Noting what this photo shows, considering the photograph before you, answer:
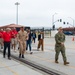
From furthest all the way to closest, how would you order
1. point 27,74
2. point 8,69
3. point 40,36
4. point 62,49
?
point 40,36 < point 62,49 < point 8,69 < point 27,74

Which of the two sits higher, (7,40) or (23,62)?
(7,40)

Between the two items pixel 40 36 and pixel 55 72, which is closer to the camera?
pixel 55 72

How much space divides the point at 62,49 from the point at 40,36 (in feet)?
31.5

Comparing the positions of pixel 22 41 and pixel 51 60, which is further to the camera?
pixel 22 41

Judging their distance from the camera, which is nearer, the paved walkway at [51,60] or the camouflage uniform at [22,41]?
the paved walkway at [51,60]

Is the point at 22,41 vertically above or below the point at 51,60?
above

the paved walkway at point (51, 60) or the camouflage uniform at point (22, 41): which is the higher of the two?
the camouflage uniform at point (22, 41)

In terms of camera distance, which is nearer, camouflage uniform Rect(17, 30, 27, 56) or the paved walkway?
the paved walkway

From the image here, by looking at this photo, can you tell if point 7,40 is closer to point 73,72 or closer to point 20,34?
point 20,34

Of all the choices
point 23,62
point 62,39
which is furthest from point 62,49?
point 23,62

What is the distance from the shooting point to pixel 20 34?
18.2 m

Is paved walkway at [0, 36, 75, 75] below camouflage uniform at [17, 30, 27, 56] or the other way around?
below

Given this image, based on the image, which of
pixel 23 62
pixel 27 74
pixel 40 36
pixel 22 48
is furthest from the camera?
pixel 40 36

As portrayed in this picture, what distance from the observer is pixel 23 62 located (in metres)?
16.5
